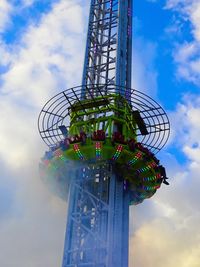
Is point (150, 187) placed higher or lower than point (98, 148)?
lower

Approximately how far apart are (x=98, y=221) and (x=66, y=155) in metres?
7.32

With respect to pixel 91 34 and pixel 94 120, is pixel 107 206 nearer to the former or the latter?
pixel 94 120

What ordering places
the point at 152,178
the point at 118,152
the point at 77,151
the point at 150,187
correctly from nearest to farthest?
1. the point at 118,152
2. the point at 77,151
3. the point at 152,178
4. the point at 150,187

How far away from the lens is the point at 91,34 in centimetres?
5947

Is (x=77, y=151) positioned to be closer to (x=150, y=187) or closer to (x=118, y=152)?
(x=118, y=152)

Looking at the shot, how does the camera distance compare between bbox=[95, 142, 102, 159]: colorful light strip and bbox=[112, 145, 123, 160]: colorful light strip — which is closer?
bbox=[95, 142, 102, 159]: colorful light strip

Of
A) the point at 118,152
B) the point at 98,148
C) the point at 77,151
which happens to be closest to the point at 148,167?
the point at 118,152

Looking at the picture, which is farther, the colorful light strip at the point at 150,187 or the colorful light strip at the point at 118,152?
the colorful light strip at the point at 150,187

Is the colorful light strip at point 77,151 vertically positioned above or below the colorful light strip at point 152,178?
above

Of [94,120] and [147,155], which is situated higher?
[94,120]

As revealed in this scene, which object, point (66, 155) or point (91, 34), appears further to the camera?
point (91, 34)

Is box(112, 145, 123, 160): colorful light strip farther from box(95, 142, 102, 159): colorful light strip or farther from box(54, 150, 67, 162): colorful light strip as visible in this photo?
box(54, 150, 67, 162): colorful light strip

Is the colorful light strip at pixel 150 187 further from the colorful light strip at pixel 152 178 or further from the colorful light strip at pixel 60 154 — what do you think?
the colorful light strip at pixel 60 154

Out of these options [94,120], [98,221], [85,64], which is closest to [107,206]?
[98,221]
